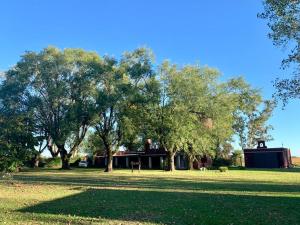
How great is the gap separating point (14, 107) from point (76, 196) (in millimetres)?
40855

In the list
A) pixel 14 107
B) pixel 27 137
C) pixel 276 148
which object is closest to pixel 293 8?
pixel 27 137

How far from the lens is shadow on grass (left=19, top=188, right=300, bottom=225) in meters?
11.8

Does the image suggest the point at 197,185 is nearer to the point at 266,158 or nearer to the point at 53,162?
the point at 53,162

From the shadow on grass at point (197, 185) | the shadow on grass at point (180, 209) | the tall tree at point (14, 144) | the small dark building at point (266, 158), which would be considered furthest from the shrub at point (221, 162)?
the shadow on grass at point (180, 209)

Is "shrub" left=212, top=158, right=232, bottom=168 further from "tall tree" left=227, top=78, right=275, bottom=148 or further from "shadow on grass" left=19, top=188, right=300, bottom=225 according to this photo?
"shadow on grass" left=19, top=188, right=300, bottom=225

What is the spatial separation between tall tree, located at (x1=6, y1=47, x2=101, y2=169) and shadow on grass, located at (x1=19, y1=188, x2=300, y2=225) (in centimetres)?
3810

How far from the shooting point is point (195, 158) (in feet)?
208

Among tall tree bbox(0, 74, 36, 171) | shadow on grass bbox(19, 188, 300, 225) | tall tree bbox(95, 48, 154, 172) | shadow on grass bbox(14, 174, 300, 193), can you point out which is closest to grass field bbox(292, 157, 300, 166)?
tall tree bbox(95, 48, 154, 172)

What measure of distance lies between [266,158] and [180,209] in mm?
62259

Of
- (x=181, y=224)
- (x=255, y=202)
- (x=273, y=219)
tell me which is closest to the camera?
(x=181, y=224)

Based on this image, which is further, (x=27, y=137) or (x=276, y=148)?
(x=276, y=148)

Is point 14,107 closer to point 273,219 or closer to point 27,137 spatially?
point 27,137

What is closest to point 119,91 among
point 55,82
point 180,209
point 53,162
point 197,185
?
point 55,82

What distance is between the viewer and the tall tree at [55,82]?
180 feet
